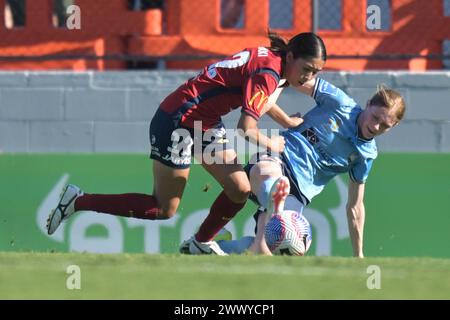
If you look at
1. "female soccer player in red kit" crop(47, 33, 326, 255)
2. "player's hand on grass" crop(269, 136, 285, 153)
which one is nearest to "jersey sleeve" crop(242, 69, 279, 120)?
"female soccer player in red kit" crop(47, 33, 326, 255)

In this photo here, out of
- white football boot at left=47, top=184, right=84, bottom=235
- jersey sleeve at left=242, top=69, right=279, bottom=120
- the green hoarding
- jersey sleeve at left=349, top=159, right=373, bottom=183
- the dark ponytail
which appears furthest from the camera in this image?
the green hoarding

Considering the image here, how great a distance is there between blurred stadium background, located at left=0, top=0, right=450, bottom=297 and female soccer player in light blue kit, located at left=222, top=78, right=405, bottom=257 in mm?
942

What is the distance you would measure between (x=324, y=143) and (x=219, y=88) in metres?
1.32

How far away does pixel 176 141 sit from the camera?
7492 mm

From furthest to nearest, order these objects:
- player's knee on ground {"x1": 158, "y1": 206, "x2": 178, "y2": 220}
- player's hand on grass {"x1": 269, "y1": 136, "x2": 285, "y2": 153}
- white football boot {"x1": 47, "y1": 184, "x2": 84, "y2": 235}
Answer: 1. white football boot {"x1": 47, "y1": 184, "x2": 84, "y2": 235}
2. player's knee on ground {"x1": 158, "y1": 206, "x2": 178, "y2": 220}
3. player's hand on grass {"x1": 269, "y1": 136, "x2": 285, "y2": 153}

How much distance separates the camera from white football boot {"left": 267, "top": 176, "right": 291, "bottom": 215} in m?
7.44

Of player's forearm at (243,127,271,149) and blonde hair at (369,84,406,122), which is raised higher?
blonde hair at (369,84,406,122)

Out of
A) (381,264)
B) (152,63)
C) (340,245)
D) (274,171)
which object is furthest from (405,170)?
A: (381,264)

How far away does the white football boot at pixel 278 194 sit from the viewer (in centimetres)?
744

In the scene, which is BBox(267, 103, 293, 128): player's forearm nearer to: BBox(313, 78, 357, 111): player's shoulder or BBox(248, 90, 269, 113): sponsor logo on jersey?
BBox(313, 78, 357, 111): player's shoulder

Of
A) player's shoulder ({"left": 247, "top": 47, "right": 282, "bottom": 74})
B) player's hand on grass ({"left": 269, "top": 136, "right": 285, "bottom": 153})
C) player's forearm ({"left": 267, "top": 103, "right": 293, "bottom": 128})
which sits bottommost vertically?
player's hand on grass ({"left": 269, "top": 136, "right": 285, "bottom": 153})

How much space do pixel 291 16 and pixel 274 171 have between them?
251 centimetres

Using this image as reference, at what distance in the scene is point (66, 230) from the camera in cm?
954
